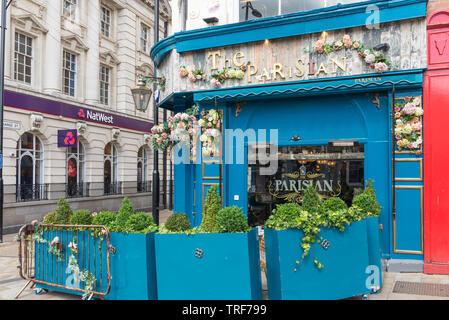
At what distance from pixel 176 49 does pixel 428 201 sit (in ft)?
22.7

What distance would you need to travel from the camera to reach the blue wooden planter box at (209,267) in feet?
16.1

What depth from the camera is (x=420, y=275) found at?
23.9 feet

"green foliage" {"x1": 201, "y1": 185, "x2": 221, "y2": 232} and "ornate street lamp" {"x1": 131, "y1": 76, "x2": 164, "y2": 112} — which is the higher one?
"ornate street lamp" {"x1": 131, "y1": 76, "x2": 164, "y2": 112}

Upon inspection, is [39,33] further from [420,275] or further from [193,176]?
[420,275]

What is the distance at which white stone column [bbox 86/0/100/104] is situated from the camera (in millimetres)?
20500

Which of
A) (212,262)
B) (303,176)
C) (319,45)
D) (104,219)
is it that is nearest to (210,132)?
(303,176)

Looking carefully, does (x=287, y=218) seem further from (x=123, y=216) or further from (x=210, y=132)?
(x=210, y=132)

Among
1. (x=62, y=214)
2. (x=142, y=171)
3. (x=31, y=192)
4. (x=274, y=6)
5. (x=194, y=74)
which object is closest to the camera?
(x=62, y=214)

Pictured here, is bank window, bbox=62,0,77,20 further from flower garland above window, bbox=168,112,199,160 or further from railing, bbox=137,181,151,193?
flower garland above window, bbox=168,112,199,160

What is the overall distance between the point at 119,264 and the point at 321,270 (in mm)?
2884

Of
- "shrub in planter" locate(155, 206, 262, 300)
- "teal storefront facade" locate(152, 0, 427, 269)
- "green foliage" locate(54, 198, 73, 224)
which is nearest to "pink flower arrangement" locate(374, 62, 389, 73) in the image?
"teal storefront facade" locate(152, 0, 427, 269)

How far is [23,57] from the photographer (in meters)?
16.6

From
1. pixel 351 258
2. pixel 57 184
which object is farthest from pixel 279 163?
pixel 57 184

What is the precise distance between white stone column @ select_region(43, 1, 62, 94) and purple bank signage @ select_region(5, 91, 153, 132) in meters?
0.85
